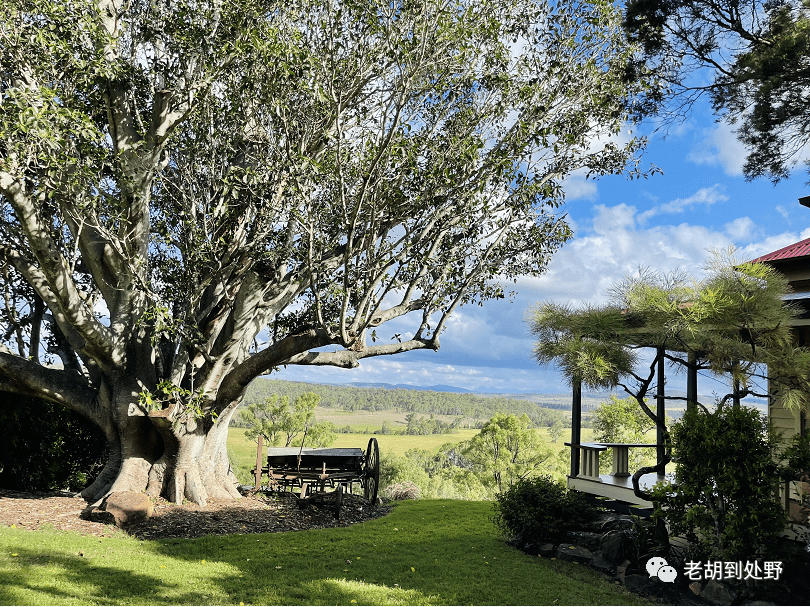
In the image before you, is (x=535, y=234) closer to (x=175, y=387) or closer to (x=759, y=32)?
(x=759, y=32)

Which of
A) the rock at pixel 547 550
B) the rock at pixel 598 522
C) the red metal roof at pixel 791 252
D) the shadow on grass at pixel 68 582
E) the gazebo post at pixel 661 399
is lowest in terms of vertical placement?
the rock at pixel 547 550

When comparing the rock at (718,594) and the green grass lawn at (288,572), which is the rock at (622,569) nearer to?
the green grass lawn at (288,572)

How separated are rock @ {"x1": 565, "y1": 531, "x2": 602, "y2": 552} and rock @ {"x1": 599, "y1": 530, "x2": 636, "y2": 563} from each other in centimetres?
34

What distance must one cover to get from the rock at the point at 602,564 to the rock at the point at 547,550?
2.27 feet

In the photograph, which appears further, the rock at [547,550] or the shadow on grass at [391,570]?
the rock at [547,550]

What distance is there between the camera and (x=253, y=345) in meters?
12.9

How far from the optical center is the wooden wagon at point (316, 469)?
502 inches

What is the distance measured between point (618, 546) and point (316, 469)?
6.92 metres

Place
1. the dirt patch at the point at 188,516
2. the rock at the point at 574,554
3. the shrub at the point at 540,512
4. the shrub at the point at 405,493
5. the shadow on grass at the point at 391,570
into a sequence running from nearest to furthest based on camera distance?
the shadow on grass at the point at 391,570
the rock at the point at 574,554
the shrub at the point at 540,512
the dirt patch at the point at 188,516
the shrub at the point at 405,493

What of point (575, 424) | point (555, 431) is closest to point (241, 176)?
point (575, 424)

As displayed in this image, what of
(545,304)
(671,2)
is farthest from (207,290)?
(671,2)

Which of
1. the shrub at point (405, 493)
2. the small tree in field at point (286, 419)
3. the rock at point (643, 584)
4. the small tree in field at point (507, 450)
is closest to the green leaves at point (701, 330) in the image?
the rock at point (643, 584)

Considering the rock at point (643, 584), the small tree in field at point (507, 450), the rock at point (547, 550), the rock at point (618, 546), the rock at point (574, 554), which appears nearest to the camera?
the rock at point (643, 584)

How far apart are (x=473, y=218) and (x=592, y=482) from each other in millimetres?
5446
